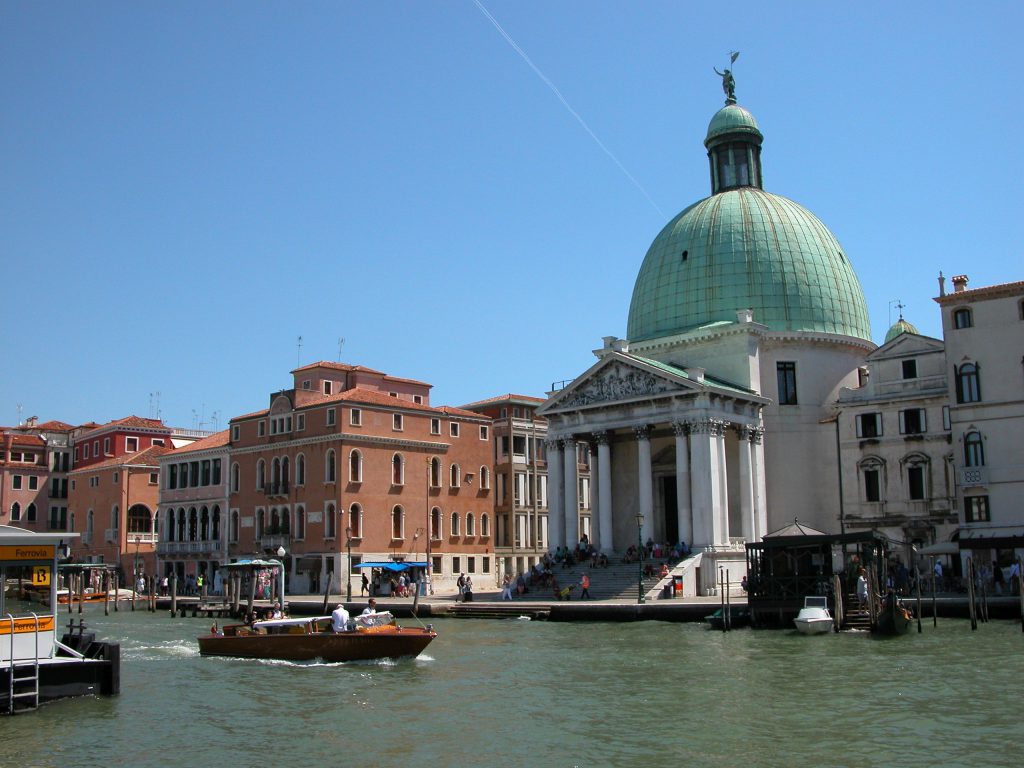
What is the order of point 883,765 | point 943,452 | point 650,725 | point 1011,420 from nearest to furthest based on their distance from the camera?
point 883,765, point 650,725, point 1011,420, point 943,452

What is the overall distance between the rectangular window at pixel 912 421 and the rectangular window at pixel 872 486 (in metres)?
2.17

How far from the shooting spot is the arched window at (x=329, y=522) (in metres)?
51.3

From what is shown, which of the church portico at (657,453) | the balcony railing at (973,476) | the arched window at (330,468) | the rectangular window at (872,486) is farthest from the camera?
the arched window at (330,468)

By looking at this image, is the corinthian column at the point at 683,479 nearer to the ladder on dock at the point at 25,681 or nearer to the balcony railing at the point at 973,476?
the balcony railing at the point at 973,476

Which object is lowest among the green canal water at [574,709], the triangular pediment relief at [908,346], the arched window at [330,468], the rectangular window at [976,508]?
the green canal water at [574,709]

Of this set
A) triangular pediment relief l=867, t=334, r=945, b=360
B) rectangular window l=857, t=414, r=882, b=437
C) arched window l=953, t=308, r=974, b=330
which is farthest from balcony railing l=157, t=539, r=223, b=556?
arched window l=953, t=308, r=974, b=330

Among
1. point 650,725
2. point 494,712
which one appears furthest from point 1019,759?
point 494,712

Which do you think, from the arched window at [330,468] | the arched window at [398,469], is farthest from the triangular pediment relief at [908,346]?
the arched window at [330,468]

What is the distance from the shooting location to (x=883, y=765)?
13.6 metres

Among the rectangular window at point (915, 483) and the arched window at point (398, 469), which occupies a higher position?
the arched window at point (398, 469)

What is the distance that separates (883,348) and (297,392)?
2789 centimetres

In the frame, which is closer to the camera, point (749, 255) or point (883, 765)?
point (883, 765)

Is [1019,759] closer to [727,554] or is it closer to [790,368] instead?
[727,554]

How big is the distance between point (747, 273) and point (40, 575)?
37.2 metres
